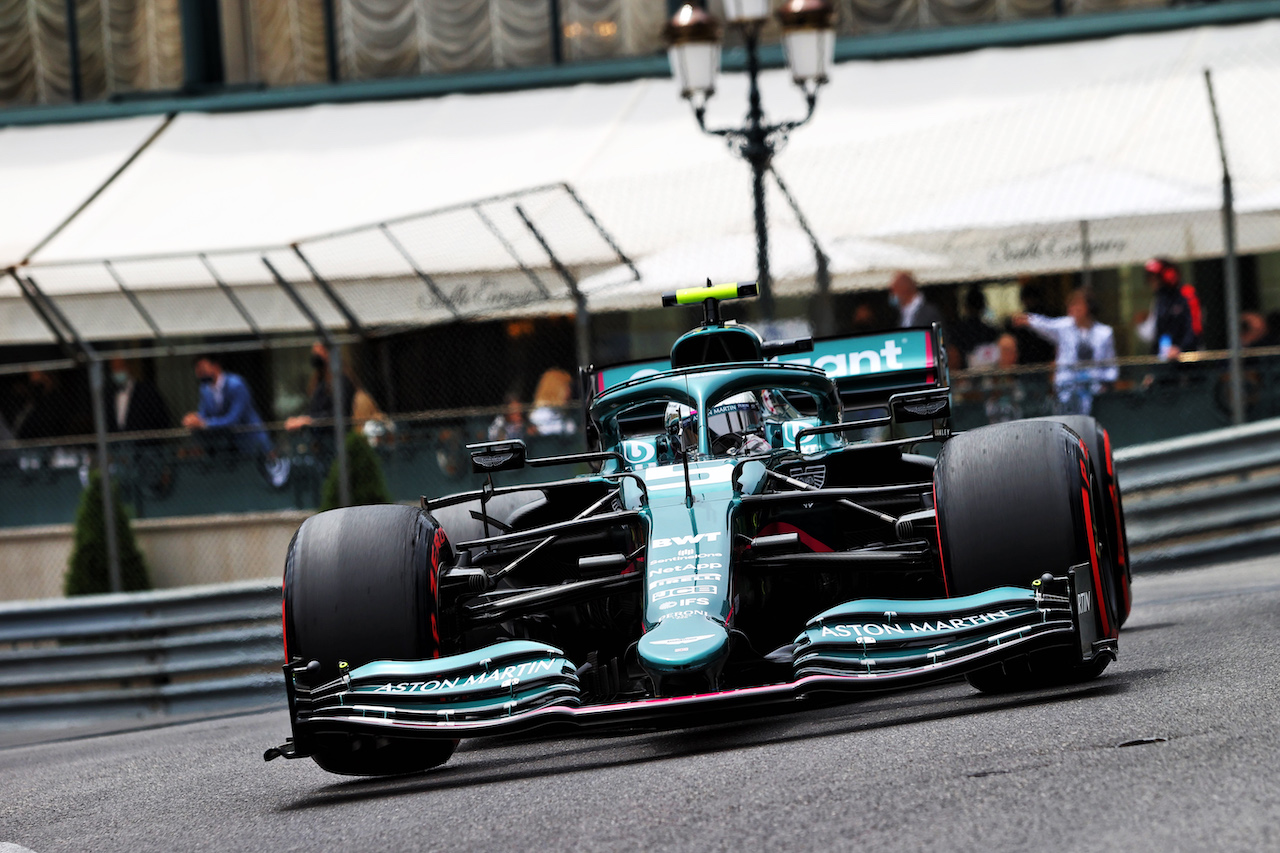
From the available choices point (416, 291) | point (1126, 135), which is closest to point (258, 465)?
point (416, 291)

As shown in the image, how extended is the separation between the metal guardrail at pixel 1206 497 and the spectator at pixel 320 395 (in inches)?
228

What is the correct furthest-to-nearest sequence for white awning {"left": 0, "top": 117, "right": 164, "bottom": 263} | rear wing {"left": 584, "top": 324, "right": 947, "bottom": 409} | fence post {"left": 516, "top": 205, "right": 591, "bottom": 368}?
white awning {"left": 0, "top": 117, "right": 164, "bottom": 263} → fence post {"left": 516, "top": 205, "right": 591, "bottom": 368} → rear wing {"left": 584, "top": 324, "right": 947, "bottom": 409}

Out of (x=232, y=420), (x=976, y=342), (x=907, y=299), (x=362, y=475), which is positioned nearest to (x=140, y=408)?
(x=232, y=420)

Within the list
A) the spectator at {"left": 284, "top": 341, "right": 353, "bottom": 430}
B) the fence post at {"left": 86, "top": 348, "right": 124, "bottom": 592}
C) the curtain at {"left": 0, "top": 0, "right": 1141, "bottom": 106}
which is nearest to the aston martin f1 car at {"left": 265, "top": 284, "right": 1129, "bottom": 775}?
the spectator at {"left": 284, "top": 341, "right": 353, "bottom": 430}

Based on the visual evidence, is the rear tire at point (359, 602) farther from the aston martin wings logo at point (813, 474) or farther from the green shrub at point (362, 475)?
the green shrub at point (362, 475)

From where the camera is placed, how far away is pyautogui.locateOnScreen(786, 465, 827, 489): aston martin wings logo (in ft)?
21.8

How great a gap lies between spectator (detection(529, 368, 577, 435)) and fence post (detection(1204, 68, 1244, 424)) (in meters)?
4.35

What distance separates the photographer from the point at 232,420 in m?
13.3

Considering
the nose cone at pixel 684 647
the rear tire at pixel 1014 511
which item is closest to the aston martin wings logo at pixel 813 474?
the rear tire at pixel 1014 511

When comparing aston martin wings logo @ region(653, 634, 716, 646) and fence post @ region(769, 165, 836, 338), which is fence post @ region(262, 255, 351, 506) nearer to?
fence post @ region(769, 165, 836, 338)

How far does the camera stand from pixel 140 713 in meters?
10.1

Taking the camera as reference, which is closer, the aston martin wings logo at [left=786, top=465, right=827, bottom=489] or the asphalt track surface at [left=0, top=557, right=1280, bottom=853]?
the asphalt track surface at [left=0, top=557, right=1280, bottom=853]

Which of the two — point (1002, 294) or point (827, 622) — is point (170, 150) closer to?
point (1002, 294)

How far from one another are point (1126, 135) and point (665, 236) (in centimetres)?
348
